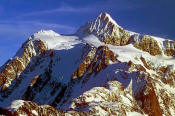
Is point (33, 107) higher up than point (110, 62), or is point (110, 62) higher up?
point (110, 62)

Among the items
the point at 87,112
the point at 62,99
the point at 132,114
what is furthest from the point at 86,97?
the point at 62,99

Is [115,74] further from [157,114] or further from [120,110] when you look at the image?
[120,110]

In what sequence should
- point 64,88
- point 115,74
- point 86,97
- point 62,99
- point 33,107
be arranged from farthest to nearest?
point 64,88
point 62,99
point 115,74
point 86,97
point 33,107

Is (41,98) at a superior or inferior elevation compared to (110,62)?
inferior

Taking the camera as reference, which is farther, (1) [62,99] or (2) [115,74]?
(1) [62,99]

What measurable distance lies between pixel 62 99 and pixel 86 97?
1856 inches

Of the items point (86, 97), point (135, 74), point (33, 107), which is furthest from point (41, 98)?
point (33, 107)

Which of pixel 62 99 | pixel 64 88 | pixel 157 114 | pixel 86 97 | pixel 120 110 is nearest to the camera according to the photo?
pixel 120 110

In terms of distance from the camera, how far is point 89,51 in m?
198

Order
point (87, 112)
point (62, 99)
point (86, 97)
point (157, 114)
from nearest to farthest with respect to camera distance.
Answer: point (87, 112) < point (86, 97) < point (157, 114) < point (62, 99)

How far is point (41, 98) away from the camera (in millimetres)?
196125

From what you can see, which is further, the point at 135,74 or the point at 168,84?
the point at 168,84

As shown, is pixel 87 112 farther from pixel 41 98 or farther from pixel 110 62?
pixel 41 98

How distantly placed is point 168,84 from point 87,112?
3572 inches
